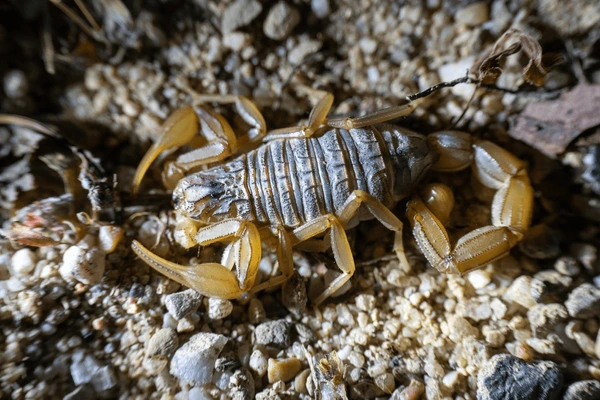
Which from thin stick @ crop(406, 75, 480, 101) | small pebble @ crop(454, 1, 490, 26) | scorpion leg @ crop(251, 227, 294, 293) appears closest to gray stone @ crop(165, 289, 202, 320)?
scorpion leg @ crop(251, 227, 294, 293)

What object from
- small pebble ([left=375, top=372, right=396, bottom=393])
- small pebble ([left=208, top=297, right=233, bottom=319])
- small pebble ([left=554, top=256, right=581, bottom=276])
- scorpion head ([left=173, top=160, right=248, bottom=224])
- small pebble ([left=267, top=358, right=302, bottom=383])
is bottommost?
small pebble ([left=375, top=372, right=396, bottom=393])

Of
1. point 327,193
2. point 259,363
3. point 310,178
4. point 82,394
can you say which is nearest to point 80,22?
point 310,178

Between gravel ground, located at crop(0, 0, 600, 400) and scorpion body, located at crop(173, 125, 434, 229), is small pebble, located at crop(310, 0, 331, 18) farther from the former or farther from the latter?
scorpion body, located at crop(173, 125, 434, 229)

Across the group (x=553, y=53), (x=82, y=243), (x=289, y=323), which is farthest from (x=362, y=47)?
(x=82, y=243)

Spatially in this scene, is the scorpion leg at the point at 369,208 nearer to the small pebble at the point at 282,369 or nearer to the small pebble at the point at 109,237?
the small pebble at the point at 282,369

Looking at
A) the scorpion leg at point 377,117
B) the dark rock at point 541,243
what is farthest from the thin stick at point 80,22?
the dark rock at point 541,243

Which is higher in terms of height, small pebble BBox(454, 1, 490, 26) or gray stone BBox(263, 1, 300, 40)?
gray stone BBox(263, 1, 300, 40)
